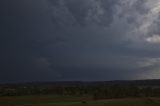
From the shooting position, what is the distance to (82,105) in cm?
6906

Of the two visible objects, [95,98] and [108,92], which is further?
[108,92]

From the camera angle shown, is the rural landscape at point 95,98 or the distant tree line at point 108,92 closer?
the rural landscape at point 95,98

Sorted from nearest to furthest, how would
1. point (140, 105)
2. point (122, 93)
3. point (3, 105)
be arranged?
point (140, 105), point (3, 105), point (122, 93)

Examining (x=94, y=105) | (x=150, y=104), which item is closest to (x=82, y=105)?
(x=94, y=105)

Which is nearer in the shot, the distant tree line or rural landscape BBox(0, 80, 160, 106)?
rural landscape BBox(0, 80, 160, 106)

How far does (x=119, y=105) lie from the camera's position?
226 ft

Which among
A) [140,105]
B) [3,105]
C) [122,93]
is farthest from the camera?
[122,93]

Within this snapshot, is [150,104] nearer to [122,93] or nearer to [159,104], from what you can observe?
[159,104]

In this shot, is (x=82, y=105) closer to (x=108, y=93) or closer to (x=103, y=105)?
(x=103, y=105)

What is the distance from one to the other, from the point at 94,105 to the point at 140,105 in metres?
8.98

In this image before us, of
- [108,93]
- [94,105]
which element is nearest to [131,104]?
[94,105]

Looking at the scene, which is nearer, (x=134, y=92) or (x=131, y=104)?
(x=131, y=104)

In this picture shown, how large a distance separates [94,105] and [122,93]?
1872 inches

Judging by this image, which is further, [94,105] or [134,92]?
[134,92]
